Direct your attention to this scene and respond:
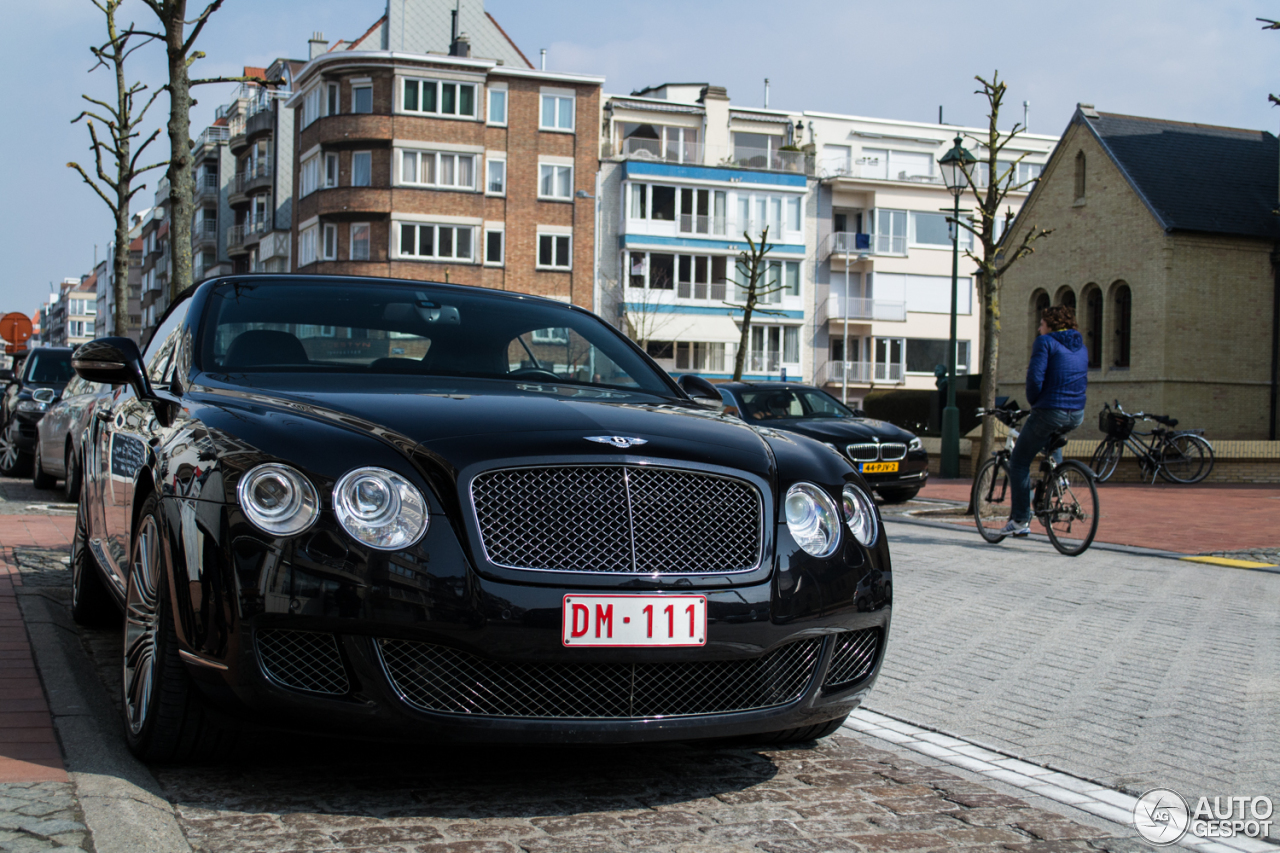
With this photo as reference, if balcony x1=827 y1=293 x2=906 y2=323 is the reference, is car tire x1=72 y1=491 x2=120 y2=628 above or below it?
below

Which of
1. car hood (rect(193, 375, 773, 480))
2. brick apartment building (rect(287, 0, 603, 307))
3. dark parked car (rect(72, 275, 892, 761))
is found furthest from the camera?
brick apartment building (rect(287, 0, 603, 307))

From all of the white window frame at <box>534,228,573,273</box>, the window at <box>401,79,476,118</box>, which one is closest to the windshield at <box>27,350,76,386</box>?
the window at <box>401,79,476,118</box>

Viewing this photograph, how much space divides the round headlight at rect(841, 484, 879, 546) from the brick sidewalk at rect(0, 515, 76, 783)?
88.9 inches

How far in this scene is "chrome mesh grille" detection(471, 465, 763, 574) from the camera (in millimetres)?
3408

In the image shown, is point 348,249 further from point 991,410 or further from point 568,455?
point 568,455

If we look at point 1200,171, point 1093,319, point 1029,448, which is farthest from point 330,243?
point 1029,448

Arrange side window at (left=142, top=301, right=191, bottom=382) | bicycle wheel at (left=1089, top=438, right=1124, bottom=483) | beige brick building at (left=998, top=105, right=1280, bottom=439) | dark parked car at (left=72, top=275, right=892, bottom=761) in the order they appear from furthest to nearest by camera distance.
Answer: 1. beige brick building at (left=998, top=105, right=1280, bottom=439)
2. bicycle wheel at (left=1089, top=438, right=1124, bottom=483)
3. side window at (left=142, top=301, right=191, bottom=382)
4. dark parked car at (left=72, top=275, right=892, bottom=761)

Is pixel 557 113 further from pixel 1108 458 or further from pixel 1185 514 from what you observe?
pixel 1185 514

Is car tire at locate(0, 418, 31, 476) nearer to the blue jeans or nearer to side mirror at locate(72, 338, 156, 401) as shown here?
the blue jeans

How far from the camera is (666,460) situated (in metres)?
3.60

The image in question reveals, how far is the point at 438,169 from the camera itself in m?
56.7

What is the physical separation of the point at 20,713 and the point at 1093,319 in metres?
35.5

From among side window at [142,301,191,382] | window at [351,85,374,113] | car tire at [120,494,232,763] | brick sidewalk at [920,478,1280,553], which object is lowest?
brick sidewalk at [920,478,1280,553]

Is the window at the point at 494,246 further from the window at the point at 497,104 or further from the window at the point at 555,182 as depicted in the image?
the window at the point at 497,104
